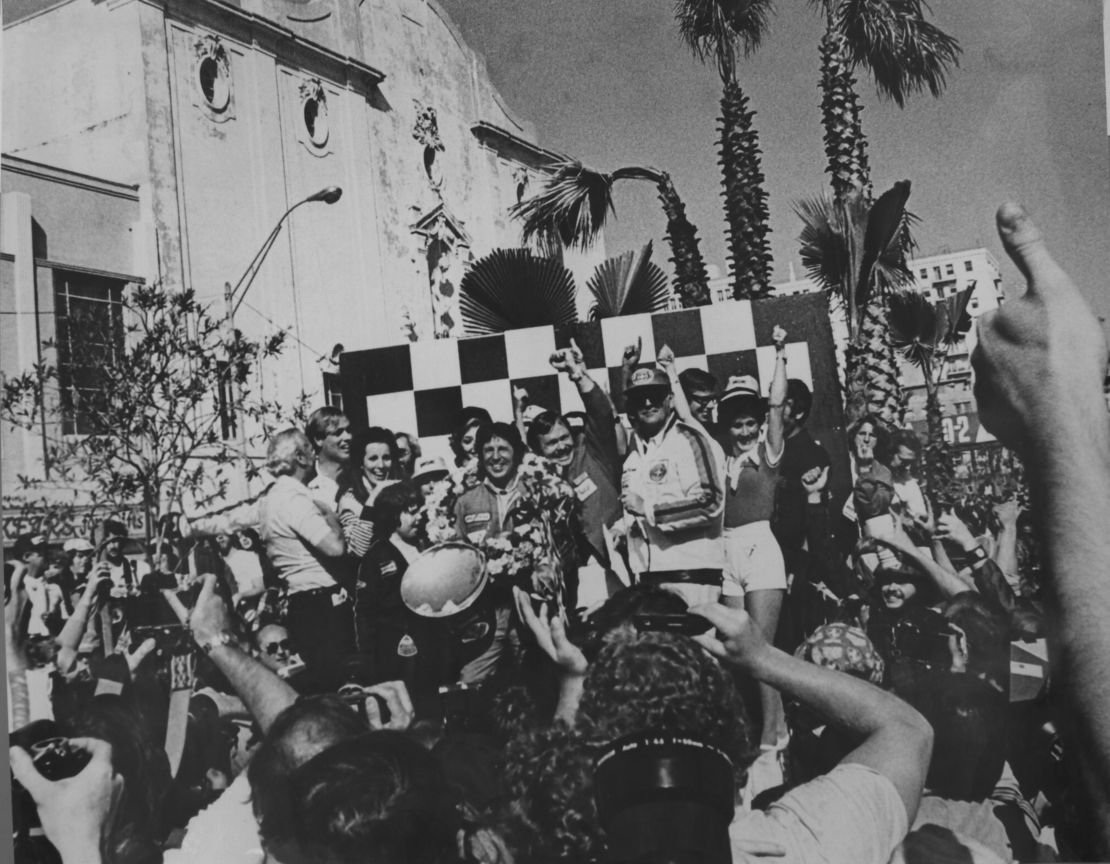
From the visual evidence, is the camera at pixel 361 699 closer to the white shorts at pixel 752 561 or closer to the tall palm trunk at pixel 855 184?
the white shorts at pixel 752 561

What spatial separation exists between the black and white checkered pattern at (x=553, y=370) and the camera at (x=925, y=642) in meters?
0.58

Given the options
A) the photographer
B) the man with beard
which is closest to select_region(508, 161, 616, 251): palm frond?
the man with beard

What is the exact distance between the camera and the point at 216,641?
296 centimetres

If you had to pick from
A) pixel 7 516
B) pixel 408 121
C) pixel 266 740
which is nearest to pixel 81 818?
pixel 266 740

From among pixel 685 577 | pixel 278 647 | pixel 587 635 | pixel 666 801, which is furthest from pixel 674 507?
pixel 278 647

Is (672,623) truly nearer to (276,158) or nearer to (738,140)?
(738,140)

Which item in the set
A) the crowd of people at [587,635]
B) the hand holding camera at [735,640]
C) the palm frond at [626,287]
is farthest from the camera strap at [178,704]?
the palm frond at [626,287]

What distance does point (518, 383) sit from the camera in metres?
3.00

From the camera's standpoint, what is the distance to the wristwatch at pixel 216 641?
9.70 ft

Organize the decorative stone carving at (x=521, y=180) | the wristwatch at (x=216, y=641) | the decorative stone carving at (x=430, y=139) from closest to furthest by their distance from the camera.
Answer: the wristwatch at (x=216, y=641), the decorative stone carving at (x=521, y=180), the decorative stone carving at (x=430, y=139)

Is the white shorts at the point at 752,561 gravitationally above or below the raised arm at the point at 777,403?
below

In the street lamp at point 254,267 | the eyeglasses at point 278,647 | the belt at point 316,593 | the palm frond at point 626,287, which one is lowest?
the eyeglasses at point 278,647

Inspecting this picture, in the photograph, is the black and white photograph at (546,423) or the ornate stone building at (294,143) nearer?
the black and white photograph at (546,423)

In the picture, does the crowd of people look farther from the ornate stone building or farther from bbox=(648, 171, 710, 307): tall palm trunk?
the ornate stone building
